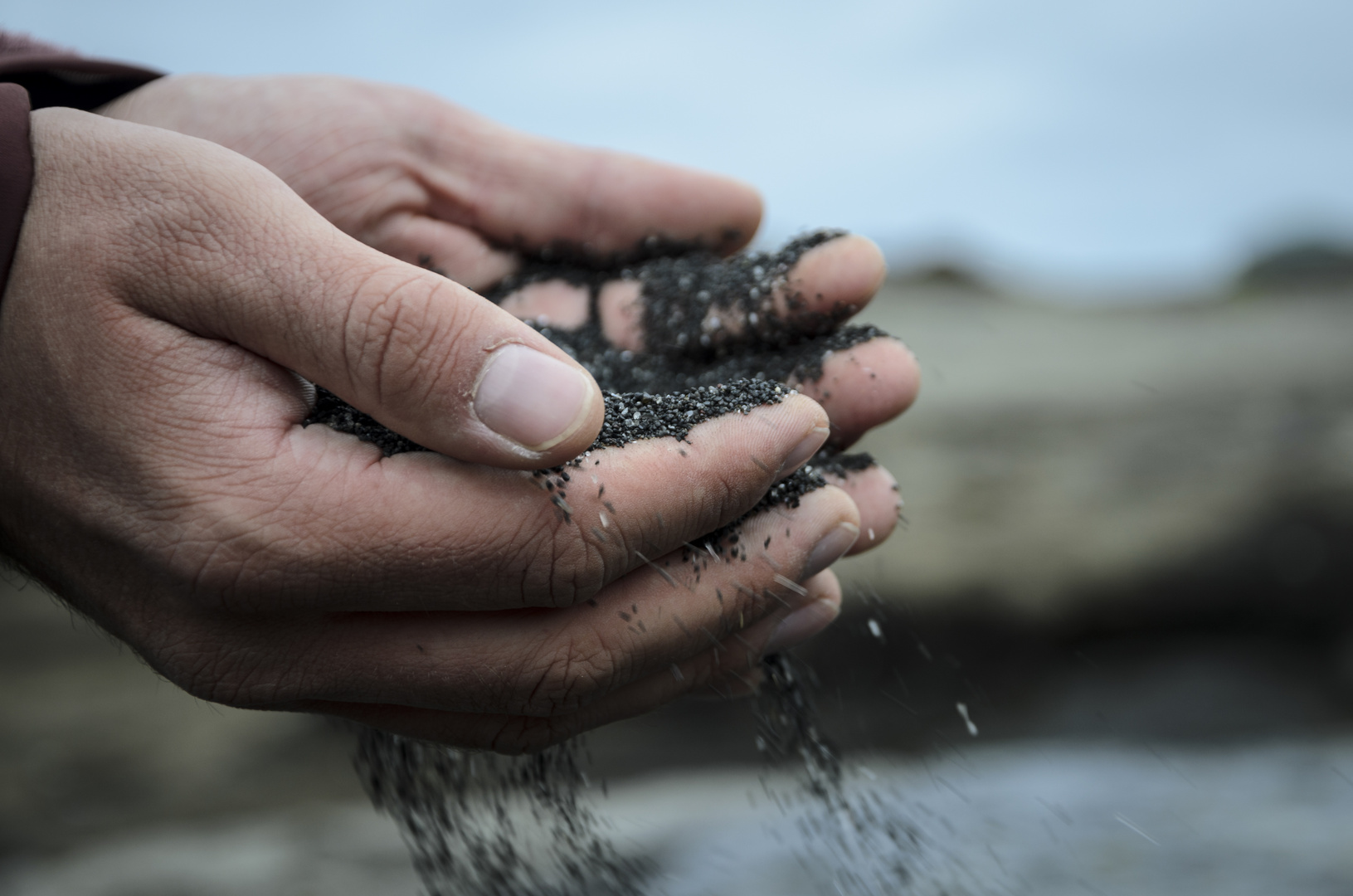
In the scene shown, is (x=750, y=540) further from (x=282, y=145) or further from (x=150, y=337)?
(x=282, y=145)

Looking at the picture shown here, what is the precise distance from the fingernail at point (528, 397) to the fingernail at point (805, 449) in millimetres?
377

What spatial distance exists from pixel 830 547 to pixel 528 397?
0.64 m

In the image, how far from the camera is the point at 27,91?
154cm

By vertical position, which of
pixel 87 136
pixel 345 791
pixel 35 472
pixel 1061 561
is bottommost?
pixel 345 791

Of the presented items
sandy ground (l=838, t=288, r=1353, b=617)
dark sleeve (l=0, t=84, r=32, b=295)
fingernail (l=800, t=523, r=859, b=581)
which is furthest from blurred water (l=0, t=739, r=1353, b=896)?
dark sleeve (l=0, t=84, r=32, b=295)

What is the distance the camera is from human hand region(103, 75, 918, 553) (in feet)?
6.77

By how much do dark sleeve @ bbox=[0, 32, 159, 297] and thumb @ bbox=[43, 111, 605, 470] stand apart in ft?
0.14

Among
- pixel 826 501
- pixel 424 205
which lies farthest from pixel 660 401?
pixel 424 205

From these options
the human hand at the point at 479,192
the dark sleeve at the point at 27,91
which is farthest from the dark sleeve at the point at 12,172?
the human hand at the point at 479,192

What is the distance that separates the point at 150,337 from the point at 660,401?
707 millimetres

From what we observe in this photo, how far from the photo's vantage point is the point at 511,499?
1185 mm

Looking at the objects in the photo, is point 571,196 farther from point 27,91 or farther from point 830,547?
point 830,547

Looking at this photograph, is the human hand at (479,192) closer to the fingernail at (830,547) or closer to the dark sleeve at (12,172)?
the fingernail at (830,547)

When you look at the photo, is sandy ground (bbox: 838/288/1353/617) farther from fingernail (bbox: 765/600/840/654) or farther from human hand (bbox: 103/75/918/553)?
fingernail (bbox: 765/600/840/654)
